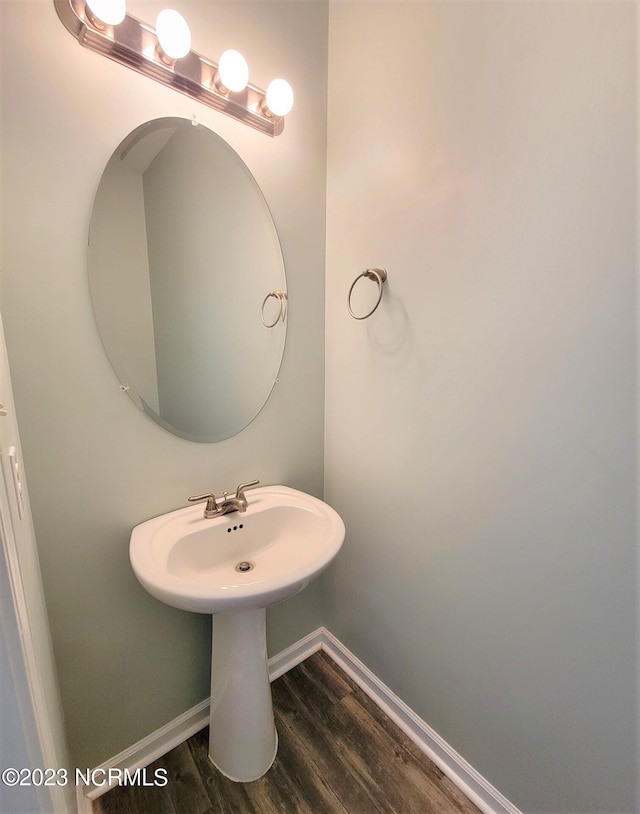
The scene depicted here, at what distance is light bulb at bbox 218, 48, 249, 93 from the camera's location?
1000mm

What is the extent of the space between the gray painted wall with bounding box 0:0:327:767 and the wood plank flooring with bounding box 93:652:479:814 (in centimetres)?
16

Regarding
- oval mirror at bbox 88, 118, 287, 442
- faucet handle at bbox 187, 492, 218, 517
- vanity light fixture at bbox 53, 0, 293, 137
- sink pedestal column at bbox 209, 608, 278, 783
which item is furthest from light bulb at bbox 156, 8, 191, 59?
sink pedestal column at bbox 209, 608, 278, 783

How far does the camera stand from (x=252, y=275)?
1252 millimetres

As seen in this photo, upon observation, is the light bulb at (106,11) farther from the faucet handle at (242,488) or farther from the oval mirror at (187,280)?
the faucet handle at (242,488)

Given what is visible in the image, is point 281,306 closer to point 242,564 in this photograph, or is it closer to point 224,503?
point 224,503

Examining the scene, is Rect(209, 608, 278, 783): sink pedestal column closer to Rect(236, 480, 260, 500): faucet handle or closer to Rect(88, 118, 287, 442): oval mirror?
Rect(236, 480, 260, 500): faucet handle

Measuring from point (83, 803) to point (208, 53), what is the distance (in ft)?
7.18

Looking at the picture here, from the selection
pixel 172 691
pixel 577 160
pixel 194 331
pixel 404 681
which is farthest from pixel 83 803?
pixel 577 160

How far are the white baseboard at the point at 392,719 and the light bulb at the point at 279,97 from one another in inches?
77.5

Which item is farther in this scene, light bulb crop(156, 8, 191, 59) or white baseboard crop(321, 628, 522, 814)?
white baseboard crop(321, 628, 522, 814)

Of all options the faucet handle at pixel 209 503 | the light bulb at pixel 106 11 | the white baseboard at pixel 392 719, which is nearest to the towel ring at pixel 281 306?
the faucet handle at pixel 209 503

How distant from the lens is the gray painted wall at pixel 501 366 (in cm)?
75

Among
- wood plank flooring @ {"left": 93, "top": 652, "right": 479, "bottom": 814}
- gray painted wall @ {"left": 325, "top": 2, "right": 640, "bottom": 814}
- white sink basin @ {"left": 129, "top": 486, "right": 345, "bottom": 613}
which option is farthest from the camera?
wood plank flooring @ {"left": 93, "top": 652, "right": 479, "bottom": 814}

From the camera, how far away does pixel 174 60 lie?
0.97 meters
